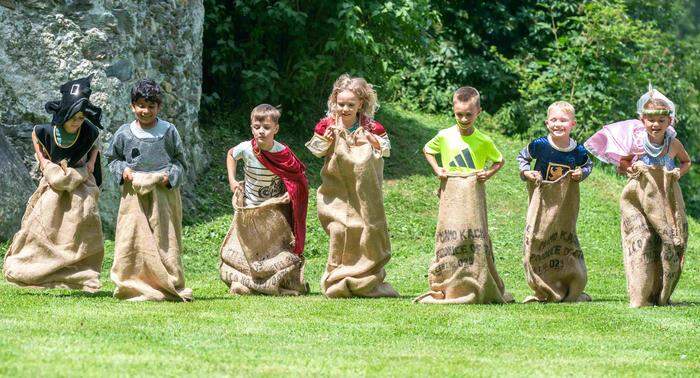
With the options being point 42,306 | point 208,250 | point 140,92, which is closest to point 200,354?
point 42,306

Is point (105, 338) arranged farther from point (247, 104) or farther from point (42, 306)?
point (247, 104)

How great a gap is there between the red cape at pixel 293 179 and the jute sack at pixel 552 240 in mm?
1935

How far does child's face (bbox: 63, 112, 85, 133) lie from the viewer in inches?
420

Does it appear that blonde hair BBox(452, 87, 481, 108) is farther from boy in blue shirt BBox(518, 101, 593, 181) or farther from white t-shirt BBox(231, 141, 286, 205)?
white t-shirt BBox(231, 141, 286, 205)

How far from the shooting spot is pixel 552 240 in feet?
35.1

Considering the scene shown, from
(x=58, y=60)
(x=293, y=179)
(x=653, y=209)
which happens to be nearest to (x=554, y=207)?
(x=653, y=209)

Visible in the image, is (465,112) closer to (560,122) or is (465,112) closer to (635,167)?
(560,122)

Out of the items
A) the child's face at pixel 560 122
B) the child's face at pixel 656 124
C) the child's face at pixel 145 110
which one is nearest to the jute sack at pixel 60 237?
the child's face at pixel 145 110

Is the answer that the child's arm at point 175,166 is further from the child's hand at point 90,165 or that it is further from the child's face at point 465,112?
the child's face at point 465,112

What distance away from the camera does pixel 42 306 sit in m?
9.58

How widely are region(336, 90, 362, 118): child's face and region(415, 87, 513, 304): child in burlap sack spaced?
2.53ft

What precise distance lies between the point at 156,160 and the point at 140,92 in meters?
0.55

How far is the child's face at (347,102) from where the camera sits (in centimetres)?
1066

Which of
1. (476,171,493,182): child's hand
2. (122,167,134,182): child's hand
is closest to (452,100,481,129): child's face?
(476,171,493,182): child's hand
